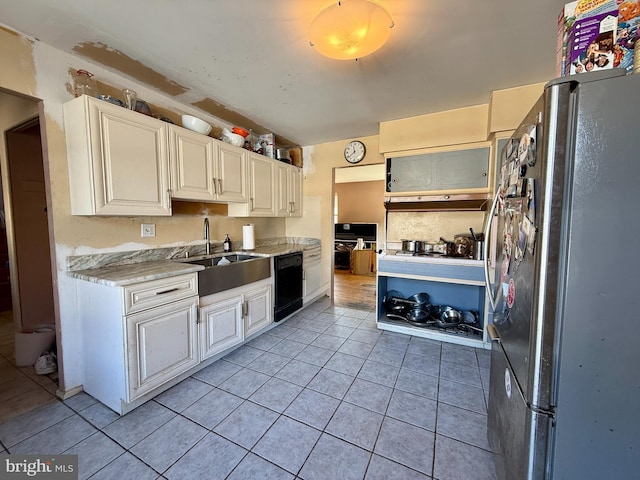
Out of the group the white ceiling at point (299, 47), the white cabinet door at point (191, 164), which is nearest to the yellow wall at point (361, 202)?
the white ceiling at point (299, 47)

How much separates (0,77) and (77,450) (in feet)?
7.02

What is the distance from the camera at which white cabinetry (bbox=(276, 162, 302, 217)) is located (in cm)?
336

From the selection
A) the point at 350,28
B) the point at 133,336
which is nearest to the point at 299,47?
the point at 350,28

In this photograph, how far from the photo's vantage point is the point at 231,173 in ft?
8.61

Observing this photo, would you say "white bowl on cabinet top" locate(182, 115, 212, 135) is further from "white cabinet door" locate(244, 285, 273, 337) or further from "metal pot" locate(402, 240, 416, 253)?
"metal pot" locate(402, 240, 416, 253)

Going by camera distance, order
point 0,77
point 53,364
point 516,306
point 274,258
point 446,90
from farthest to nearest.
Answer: point 274,258
point 446,90
point 53,364
point 0,77
point 516,306

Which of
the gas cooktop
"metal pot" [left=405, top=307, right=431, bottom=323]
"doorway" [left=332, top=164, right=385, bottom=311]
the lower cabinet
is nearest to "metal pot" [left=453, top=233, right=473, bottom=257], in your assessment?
the gas cooktop

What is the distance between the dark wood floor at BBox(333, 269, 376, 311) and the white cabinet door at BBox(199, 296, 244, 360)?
1.75m

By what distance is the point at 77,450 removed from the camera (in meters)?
1.35

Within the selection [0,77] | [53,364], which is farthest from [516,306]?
[53,364]

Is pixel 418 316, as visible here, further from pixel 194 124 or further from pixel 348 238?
pixel 348 238

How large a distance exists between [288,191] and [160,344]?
2.37 meters

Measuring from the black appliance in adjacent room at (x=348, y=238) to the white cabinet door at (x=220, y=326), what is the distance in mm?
4150

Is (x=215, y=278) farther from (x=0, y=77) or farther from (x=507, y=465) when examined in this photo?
(x=507, y=465)
